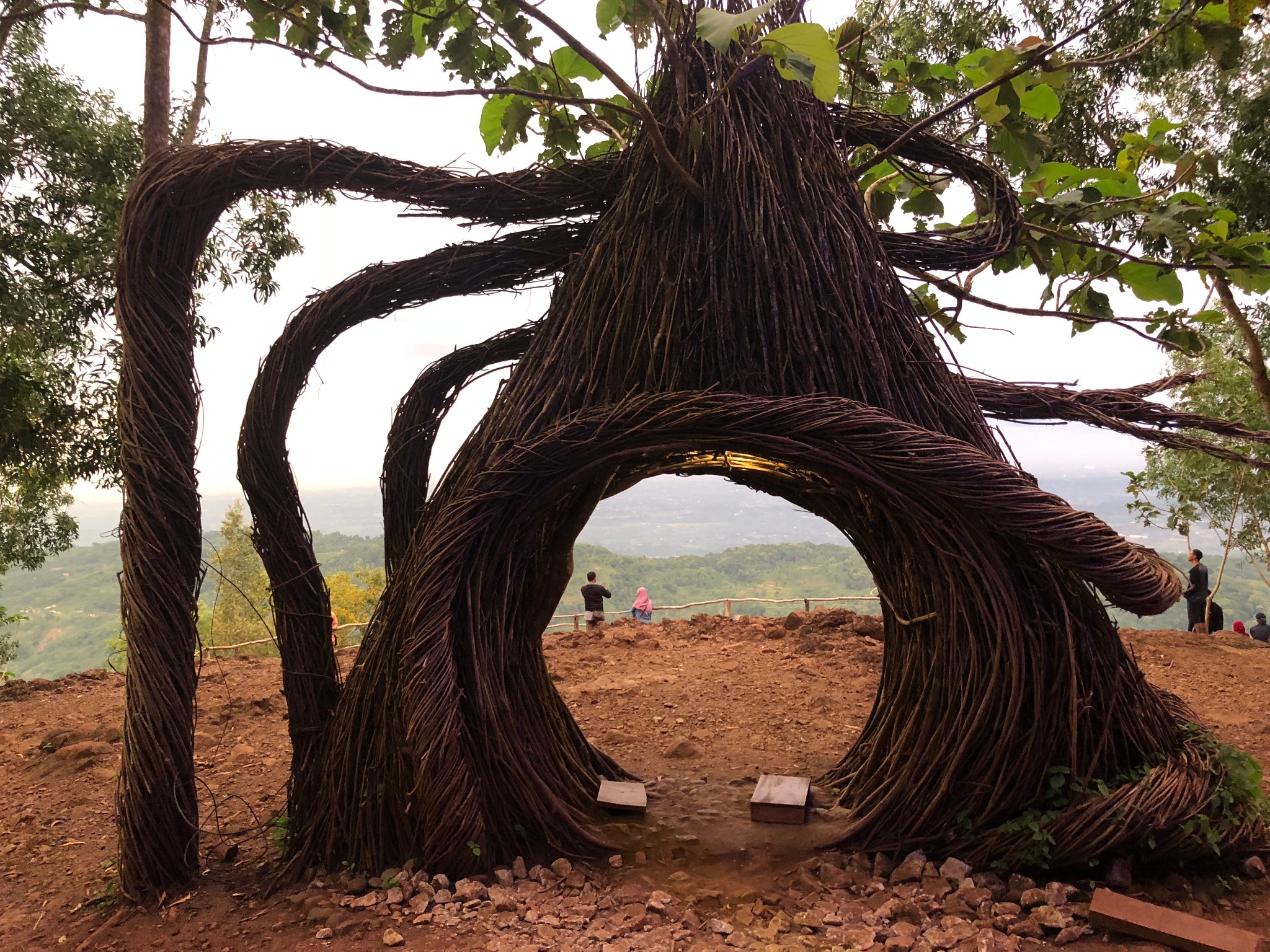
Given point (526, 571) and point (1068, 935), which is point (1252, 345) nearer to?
point (1068, 935)

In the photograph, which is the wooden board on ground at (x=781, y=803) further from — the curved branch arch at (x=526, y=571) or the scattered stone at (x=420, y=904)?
the scattered stone at (x=420, y=904)

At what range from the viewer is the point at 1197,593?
28.2 ft

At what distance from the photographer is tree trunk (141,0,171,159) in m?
5.15

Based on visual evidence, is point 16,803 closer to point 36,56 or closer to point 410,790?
point 410,790

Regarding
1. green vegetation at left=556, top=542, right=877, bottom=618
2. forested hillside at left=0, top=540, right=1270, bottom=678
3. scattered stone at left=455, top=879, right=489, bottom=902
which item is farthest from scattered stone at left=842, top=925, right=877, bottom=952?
green vegetation at left=556, top=542, right=877, bottom=618

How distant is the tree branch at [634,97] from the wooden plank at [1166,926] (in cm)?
270

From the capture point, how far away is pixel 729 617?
8.30m

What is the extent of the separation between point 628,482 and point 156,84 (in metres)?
4.43

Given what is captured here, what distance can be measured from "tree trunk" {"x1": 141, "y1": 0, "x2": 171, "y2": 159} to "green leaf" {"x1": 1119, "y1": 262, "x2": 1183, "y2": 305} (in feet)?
18.2

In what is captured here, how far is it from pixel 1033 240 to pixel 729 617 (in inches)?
211

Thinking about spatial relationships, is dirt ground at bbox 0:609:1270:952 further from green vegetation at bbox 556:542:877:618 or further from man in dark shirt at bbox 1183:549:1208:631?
green vegetation at bbox 556:542:877:618

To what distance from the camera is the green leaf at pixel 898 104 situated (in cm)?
386

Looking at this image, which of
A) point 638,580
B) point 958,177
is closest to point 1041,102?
point 958,177

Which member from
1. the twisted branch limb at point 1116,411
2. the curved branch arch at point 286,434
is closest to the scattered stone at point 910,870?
the twisted branch limb at point 1116,411
